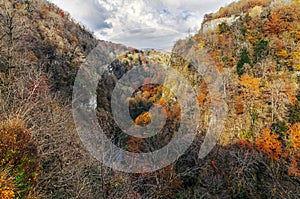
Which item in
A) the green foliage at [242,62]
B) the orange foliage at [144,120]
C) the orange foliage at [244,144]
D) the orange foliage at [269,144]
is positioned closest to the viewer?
the orange foliage at [269,144]

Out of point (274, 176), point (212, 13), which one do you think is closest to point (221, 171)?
point (274, 176)

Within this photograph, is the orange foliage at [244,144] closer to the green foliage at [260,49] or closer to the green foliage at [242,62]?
the green foliage at [242,62]

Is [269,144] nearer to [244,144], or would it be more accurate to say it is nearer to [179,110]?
[244,144]

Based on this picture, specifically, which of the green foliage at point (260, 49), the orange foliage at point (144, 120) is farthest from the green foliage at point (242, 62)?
the orange foliage at point (144, 120)

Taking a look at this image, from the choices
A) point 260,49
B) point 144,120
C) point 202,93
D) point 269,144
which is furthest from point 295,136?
point 144,120

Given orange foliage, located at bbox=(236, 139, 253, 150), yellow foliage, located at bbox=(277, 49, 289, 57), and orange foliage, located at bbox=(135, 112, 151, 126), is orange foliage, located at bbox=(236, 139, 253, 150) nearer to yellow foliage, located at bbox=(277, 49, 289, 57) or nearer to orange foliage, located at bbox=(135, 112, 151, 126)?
orange foliage, located at bbox=(135, 112, 151, 126)

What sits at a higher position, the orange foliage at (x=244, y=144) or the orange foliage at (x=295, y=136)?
the orange foliage at (x=295, y=136)
